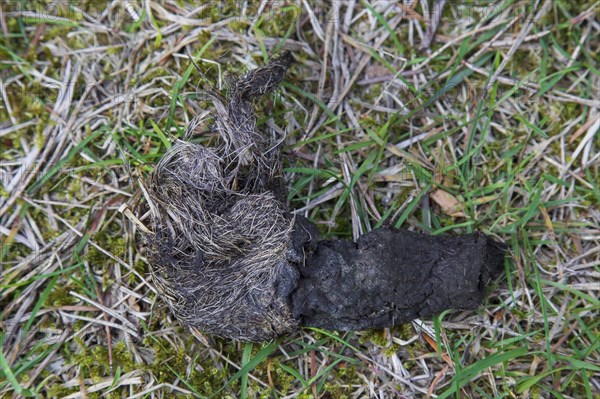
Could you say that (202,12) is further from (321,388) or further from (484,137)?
(321,388)

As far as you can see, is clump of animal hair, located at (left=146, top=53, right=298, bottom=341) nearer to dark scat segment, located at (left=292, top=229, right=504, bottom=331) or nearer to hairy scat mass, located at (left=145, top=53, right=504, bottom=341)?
hairy scat mass, located at (left=145, top=53, right=504, bottom=341)

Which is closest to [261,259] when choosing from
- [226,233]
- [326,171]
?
[226,233]

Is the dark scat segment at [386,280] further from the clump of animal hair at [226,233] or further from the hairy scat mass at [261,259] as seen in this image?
the clump of animal hair at [226,233]

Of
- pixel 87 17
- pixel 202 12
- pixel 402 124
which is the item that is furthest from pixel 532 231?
pixel 87 17

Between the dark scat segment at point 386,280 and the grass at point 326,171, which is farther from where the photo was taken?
the grass at point 326,171

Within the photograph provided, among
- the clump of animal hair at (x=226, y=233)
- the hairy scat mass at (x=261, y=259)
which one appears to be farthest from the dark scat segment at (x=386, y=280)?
the clump of animal hair at (x=226, y=233)

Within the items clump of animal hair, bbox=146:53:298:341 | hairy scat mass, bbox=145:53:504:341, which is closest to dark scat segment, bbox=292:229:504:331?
hairy scat mass, bbox=145:53:504:341
